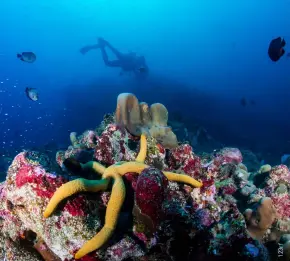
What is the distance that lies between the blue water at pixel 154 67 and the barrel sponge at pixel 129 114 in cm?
1024

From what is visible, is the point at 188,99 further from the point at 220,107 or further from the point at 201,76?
the point at 201,76

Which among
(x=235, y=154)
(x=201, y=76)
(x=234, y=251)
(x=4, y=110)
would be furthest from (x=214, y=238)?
(x=201, y=76)

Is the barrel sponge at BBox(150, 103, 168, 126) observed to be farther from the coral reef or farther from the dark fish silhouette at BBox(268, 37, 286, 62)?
the dark fish silhouette at BBox(268, 37, 286, 62)

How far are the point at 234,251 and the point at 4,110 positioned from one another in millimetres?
53963

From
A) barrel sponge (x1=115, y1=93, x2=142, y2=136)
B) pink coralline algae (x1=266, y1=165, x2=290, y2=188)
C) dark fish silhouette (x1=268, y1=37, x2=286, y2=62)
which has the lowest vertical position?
barrel sponge (x1=115, y1=93, x2=142, y2=136)

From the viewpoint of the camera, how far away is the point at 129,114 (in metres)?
4.45

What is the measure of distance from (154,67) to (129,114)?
65777mm

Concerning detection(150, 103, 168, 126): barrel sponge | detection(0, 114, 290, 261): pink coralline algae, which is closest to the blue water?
detection(150, 103, 168, 126): barrel sponge

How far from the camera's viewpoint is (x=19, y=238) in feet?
9.05

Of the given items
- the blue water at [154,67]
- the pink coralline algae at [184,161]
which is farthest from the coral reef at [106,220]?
the blue water at [154,67]

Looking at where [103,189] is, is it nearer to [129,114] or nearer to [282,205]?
[129,114]

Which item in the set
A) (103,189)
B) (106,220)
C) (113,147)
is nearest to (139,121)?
(113,147)

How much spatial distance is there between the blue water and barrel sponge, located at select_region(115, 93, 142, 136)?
1024 centimetres

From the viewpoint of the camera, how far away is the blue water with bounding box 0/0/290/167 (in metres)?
21.0
